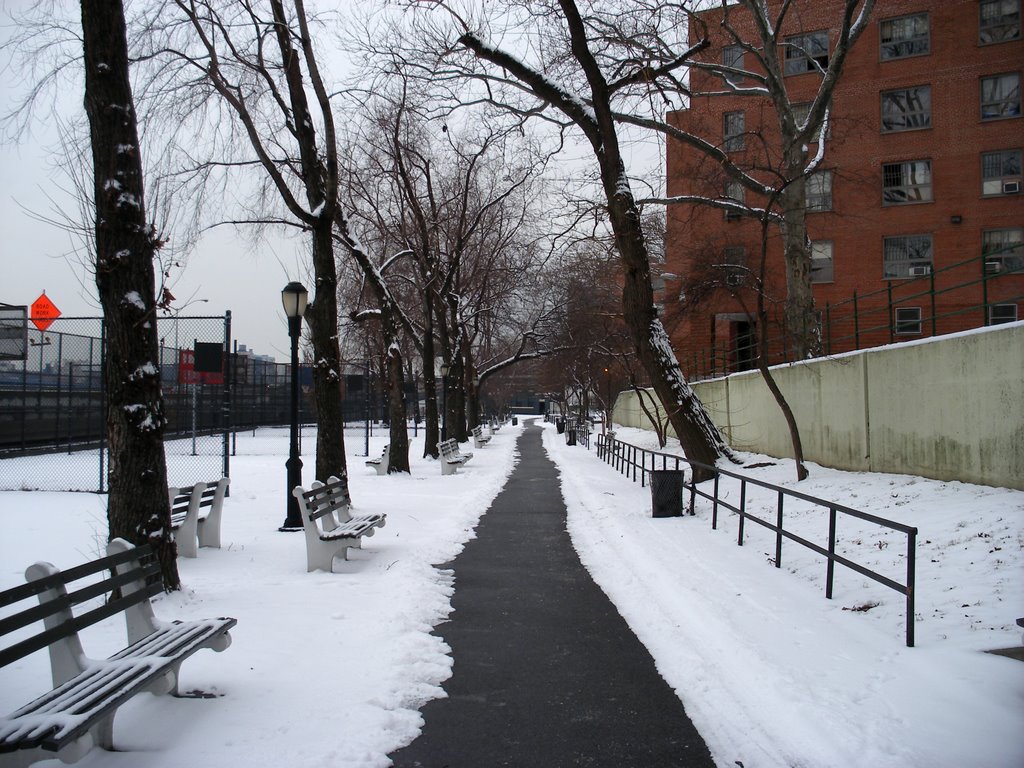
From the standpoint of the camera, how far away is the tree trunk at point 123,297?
6.01 metres

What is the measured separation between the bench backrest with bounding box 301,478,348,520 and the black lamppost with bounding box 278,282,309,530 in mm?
1195

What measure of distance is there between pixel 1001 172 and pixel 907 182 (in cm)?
317

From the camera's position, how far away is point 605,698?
4.43m

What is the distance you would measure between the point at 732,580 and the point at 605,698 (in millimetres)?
3071

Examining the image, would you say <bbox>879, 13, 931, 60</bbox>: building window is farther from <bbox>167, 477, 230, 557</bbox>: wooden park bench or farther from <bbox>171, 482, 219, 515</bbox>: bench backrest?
<bbox>167, 477, 230, 557</bbox>: wooden park bench

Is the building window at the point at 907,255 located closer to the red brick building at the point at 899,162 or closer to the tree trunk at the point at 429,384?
the red brick building at the point at 899,162

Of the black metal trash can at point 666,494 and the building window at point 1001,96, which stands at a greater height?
the building window at point 1001,96

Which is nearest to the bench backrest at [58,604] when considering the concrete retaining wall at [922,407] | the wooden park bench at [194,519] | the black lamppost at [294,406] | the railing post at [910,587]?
the wooden park bench at [194,519]

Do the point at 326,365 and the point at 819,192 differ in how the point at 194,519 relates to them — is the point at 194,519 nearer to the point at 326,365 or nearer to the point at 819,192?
the point at 326,365

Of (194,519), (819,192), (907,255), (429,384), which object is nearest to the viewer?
(194,519)

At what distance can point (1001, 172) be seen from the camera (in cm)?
2853

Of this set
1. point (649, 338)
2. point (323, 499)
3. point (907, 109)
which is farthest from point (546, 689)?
point (907, 109)

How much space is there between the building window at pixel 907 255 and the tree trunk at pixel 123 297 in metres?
30.2

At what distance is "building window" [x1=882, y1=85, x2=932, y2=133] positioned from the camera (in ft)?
96.6
